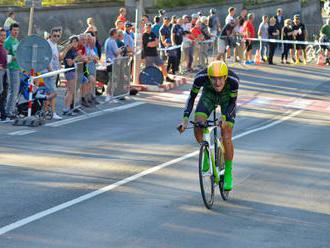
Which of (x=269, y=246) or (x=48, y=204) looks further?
(x=48, y=204)

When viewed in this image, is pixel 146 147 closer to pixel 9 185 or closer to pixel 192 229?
pixel 9 185

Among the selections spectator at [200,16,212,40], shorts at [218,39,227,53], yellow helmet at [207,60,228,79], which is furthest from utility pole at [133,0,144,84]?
yellow helmet at [207,60,228,79]

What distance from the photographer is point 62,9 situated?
39969 mm

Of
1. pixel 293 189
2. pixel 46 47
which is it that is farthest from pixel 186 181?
pixel 46 47

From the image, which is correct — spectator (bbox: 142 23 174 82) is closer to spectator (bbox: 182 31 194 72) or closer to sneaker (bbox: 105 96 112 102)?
spectator (bbox: 182 31 194 72)

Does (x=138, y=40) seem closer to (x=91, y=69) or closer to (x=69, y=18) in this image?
(x=91, y=69)

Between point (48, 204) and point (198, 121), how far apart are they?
A: 199cm

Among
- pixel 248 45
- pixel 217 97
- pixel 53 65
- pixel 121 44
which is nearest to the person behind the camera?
pixel 217 97

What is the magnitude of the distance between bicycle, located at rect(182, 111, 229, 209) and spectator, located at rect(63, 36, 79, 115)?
9.65 meters

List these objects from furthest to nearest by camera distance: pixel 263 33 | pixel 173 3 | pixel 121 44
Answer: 1. pixel 173 3
2. pixel 263 33
3. pixel 121 44

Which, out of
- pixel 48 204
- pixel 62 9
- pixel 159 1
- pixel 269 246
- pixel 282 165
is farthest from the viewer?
pixel 159 1

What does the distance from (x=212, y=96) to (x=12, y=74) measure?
29.5ft

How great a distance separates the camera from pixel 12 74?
2042 centimetres

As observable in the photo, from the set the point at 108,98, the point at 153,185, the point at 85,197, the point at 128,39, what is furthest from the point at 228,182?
the point at 128,39
